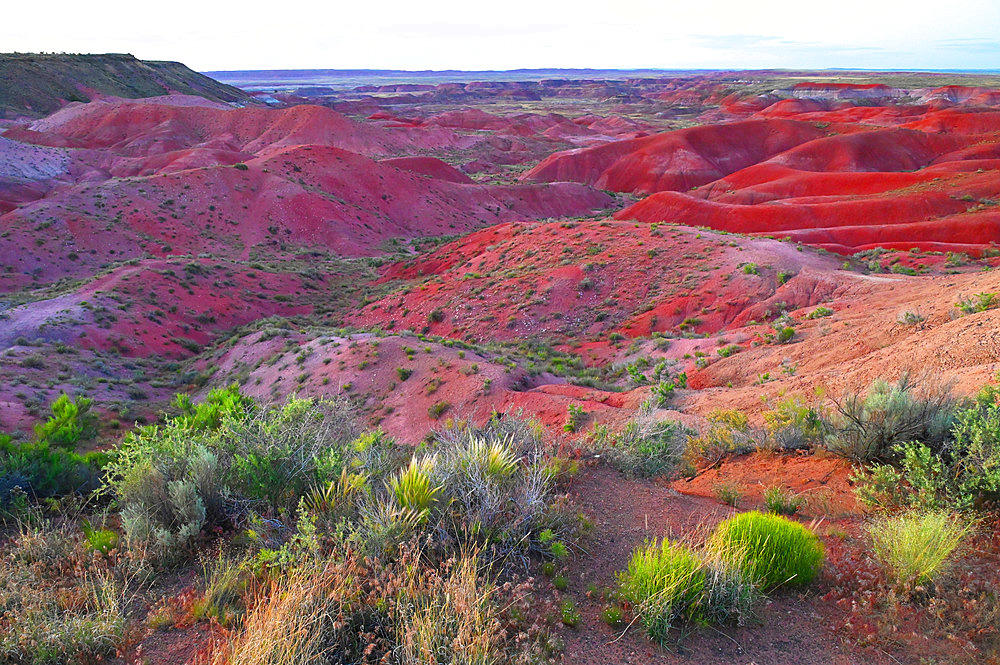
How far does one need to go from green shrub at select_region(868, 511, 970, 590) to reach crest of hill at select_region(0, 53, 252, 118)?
8653 cm

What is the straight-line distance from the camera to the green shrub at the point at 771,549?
3645 mm

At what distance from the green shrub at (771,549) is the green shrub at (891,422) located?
1.87m

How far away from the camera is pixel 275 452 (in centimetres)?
465

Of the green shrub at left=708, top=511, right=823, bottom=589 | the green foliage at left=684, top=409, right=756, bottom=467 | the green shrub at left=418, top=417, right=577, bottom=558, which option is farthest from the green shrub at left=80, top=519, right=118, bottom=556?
the green foliage at left=684, top=409, right=756, bottom=467

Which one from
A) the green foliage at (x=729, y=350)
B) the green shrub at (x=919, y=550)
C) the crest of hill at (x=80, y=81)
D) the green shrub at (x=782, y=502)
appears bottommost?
the green foliage at (x=729, y=350)

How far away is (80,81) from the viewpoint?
7825 cm

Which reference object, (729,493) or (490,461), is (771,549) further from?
(490,461)

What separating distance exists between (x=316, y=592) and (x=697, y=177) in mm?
62962

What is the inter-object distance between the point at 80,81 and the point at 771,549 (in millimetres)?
102411

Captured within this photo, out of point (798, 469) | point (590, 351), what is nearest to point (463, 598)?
point (798, 469)

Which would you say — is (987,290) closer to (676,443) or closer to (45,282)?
(676,443)

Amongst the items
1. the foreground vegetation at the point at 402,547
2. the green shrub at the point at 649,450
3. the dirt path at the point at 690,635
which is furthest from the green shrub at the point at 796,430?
the dirt path at the point at 690,635

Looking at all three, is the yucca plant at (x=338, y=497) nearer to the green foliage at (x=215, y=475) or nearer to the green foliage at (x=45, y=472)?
the green foliage at (x=215, y=475)

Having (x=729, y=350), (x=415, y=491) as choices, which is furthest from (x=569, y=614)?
(x=729, y=350)
